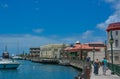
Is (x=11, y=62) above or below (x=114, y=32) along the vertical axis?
below

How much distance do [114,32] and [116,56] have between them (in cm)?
528

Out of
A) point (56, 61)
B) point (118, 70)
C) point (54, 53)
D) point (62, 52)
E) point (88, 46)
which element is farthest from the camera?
point (54, 53)

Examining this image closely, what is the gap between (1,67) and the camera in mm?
83188

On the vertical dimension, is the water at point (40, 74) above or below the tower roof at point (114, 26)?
below

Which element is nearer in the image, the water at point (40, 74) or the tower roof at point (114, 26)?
the water at point (40, 74)

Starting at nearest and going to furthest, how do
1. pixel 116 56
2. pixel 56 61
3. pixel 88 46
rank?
1. pixel 116 56
2. pixel 88 46
3. pixel 56 61

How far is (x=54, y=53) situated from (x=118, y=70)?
156 metres

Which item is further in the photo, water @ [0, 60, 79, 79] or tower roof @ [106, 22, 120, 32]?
tower roof @ [106, 22, 120, 32]

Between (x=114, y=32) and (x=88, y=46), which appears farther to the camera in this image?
(x=88, y=46)

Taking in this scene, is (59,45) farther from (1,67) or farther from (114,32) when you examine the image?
(114,32)

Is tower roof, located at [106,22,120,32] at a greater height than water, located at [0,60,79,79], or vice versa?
tower roof, located at [106,22,120,32]

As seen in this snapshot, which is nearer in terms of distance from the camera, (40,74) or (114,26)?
(40,74)

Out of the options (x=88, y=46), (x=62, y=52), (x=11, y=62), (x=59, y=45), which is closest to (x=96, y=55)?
(x=11, y=62)

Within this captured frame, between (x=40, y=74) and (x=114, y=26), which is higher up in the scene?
(x=114, y=26)
